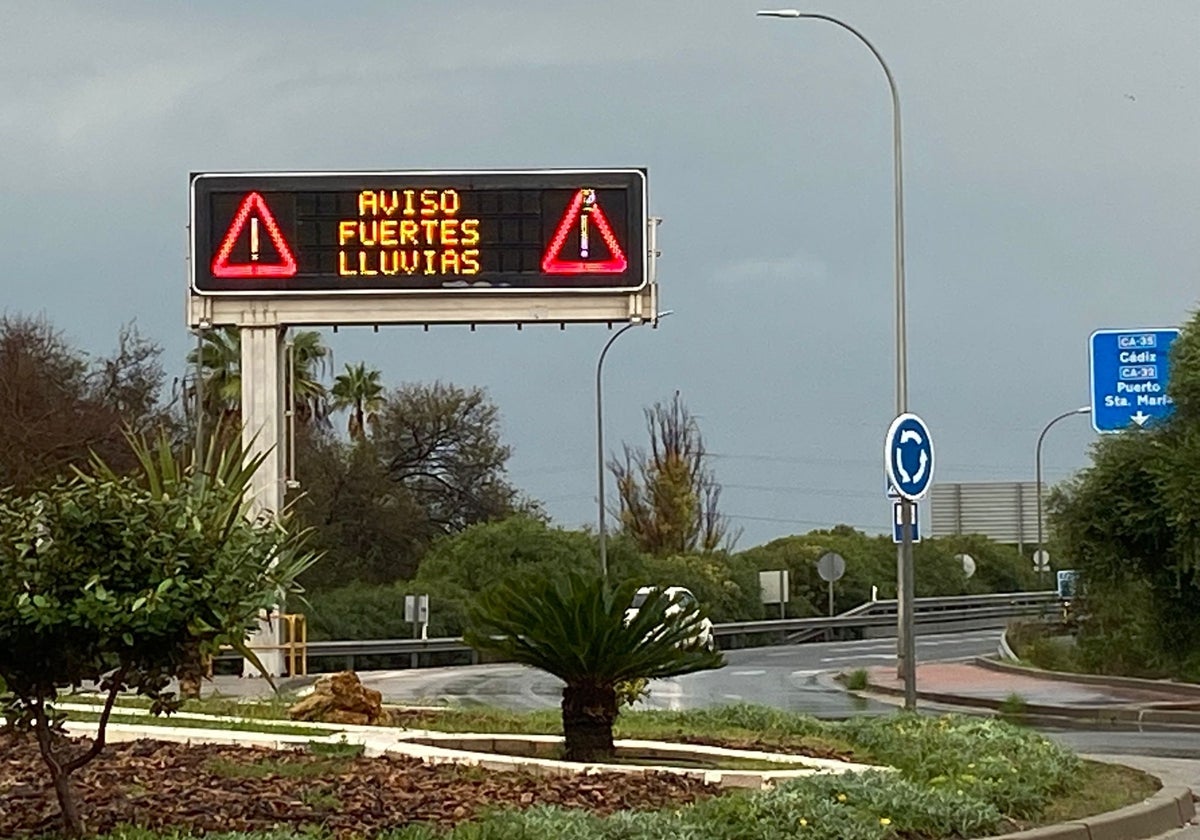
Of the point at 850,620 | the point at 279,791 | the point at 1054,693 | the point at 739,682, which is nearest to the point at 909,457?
the point at 279,791

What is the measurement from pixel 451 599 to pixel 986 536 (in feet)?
114

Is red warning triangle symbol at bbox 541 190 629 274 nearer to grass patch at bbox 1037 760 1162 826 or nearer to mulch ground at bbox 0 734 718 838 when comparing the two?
grass patch at bbox 1037 760 1162 826

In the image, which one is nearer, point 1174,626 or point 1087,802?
point 1087,802

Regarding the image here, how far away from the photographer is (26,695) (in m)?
9.92

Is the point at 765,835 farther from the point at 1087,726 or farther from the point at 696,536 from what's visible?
the point at 696,536

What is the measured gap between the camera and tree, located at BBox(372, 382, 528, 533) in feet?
250

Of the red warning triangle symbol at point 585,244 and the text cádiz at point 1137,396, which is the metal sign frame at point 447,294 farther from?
the text cádiz at point 1137,396

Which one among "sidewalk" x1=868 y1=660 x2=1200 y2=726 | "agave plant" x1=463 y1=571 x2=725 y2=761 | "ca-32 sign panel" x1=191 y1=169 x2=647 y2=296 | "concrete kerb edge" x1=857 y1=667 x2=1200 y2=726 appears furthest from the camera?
"ca-32 sign panel" x1=191 y1=169 x2=647 y2=296

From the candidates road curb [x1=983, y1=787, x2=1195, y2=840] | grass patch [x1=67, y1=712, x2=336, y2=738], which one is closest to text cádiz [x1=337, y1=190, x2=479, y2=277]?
grass patch [x1=67, y1=712, x2=336, y2=738]

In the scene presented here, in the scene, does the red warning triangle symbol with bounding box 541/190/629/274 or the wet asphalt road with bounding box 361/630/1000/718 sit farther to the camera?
the red warning triangle symbol with bounding box 541/190/629/274

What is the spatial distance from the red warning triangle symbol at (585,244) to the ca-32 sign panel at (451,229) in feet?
0.05

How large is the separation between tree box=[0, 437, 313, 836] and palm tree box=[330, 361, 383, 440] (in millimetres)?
73184

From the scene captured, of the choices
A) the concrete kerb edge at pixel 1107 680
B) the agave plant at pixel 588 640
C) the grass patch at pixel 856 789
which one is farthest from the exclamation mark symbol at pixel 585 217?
the agave plant at pixel 588 640

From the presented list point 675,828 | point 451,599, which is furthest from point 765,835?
point 451,599
